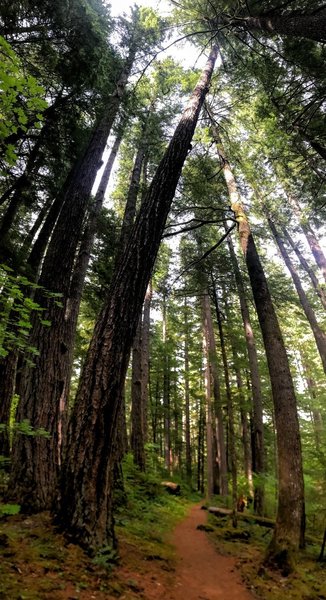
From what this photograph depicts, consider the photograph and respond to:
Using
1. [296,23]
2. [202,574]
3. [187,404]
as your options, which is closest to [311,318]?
[187,404]

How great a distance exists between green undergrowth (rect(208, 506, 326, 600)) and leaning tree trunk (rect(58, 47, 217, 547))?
8.09 ft

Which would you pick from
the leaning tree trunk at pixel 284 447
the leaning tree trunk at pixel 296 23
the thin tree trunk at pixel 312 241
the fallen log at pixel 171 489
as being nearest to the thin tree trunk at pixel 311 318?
the thin tree trunk at pixel 312 241

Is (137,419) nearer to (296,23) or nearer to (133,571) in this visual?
(133,571)

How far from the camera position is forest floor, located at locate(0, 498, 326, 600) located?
2.91 meters

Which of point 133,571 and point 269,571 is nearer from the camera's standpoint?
point 133,571

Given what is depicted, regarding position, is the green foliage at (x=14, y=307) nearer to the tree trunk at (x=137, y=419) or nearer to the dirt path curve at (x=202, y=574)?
the dirt path curve at (x=202, y=574)

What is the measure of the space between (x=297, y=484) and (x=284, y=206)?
12.9 meters

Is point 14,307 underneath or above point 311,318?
underneath

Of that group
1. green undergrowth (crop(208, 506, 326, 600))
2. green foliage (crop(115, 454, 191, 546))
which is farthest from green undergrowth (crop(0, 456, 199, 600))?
green undergrowth (crop(208, 506, 326, 600))

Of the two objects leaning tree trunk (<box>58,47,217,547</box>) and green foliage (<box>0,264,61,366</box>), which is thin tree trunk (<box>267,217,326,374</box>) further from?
green foliage (<box>0,264,61,366</box>)

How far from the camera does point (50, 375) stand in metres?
5.46

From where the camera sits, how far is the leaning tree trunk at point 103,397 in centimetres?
364

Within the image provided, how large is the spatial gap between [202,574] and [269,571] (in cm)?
100

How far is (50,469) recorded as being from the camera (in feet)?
16.3
